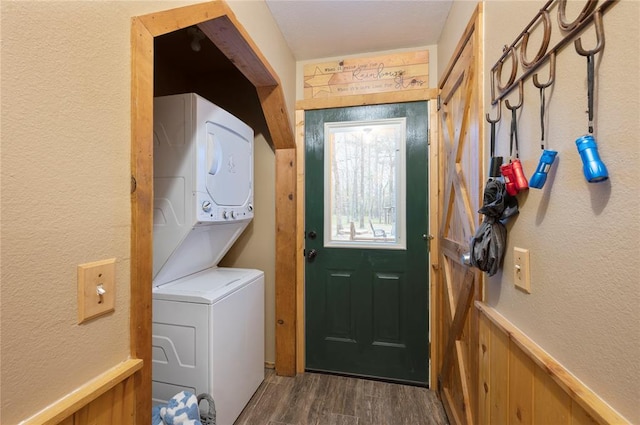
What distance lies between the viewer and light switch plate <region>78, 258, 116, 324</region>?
0.63 metres

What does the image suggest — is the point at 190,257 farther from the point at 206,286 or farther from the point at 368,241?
the point at 368,241

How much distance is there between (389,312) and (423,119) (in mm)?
1476

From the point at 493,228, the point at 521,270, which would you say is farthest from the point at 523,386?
the point at 493,228

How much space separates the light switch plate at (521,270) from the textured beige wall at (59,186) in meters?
1.17

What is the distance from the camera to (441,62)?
1974mm

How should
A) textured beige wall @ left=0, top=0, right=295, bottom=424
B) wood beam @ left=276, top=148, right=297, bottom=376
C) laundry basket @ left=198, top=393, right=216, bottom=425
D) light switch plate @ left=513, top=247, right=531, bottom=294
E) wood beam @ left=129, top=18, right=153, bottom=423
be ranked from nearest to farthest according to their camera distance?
textured beige wall @ left=0, top=0, right=295, bottom=424
wood beam @ left=129, top=18, right=153, bottom=423
light switch plate @ left=513, top=247, right=531, bottom=294
laundry basket @ left=198, top=393, right=216, bottom=425
wood beam @ left=276, top=148, right=297, bottom=376

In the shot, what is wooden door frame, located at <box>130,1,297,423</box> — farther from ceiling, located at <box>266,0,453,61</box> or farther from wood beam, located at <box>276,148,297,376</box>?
wood beam, located at <box>276,148,297,376</box>

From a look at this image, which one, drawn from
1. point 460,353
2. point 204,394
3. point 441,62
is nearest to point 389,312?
point 460,353

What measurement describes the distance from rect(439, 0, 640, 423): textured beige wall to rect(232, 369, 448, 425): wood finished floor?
4.27 feet

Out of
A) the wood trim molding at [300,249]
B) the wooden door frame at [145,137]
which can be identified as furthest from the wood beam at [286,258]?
the wooden door frame at [145,137]

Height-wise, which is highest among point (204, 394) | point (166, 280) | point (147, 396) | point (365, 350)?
point (166, 280)

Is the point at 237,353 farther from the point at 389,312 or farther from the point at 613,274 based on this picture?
the point at 613,274

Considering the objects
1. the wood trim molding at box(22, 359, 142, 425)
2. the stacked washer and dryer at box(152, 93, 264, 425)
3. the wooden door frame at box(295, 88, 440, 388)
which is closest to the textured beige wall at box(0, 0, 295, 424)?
the wood trim molding at box(22, 359, 142, 425)

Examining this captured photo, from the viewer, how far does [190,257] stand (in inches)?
68.0
